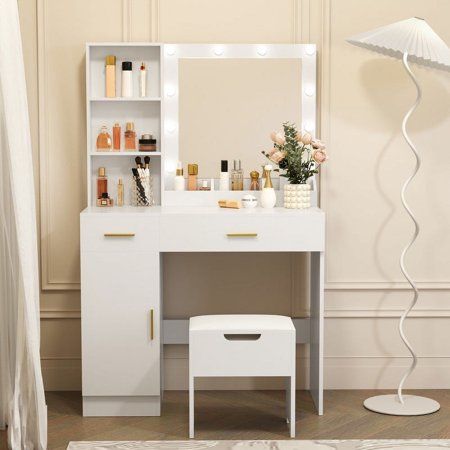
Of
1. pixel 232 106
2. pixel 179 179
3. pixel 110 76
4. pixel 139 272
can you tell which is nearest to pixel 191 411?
pixel 139 272

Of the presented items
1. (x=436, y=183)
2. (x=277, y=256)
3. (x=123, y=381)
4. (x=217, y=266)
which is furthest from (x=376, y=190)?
(x=123, y=381)

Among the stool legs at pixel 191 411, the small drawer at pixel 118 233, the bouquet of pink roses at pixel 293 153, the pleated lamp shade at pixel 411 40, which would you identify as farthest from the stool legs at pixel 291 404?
the pleated lamp shade at pixel 411 40

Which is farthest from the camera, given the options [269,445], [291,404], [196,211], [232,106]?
[232,106]

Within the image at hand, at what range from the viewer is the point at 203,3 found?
4297 millimetres

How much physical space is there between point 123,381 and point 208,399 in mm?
484

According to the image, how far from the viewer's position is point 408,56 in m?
4.15

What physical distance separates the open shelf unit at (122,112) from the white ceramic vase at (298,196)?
634mm

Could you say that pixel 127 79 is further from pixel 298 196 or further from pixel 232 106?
pixel 298 196

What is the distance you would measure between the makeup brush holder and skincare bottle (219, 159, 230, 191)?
13.4 inches

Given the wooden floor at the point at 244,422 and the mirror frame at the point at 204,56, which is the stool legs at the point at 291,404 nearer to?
the wooden floor at the point at 244,422

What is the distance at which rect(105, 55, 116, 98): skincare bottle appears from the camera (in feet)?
13.9

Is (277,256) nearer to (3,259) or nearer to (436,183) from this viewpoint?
(436,183)

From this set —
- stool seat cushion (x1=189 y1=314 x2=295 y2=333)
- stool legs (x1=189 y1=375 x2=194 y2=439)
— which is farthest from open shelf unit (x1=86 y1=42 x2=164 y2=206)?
stool legs (x1=189 y1=375 x2=194 y2=439)

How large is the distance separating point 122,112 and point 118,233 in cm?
74
